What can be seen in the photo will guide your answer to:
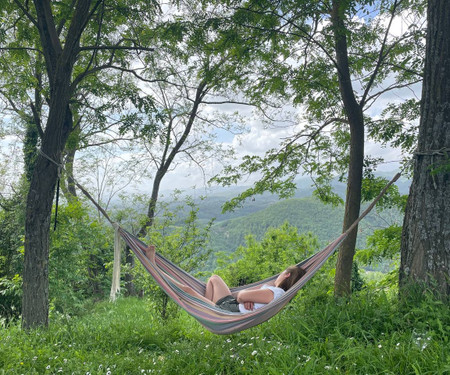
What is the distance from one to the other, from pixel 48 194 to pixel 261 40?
7.64 feet

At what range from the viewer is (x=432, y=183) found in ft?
7.41

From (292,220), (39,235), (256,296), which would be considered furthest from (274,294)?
(292,220)

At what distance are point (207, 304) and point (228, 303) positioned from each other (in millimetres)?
498

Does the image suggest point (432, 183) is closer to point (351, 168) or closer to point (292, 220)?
point (351, 168)

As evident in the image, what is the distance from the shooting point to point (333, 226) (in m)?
52.6

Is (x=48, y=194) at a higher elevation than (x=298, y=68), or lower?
lower

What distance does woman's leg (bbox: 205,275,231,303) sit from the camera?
115 inches

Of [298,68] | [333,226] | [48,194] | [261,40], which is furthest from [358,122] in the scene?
[333,226]

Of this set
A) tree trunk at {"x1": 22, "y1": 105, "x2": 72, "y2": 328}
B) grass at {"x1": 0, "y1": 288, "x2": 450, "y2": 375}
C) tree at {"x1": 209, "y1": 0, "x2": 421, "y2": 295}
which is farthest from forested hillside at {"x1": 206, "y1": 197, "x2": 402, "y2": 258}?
grass at {"x1": 0, "y1": 288, "x2": 450, "y2": 375}

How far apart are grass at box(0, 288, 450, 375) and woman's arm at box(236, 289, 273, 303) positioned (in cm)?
16

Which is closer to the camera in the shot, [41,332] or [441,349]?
[441,349]

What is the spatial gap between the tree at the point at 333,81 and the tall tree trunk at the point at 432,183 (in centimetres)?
73

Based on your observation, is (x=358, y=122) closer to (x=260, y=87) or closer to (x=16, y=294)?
(x=260, y=87)

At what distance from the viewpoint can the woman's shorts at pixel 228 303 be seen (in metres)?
2.85
